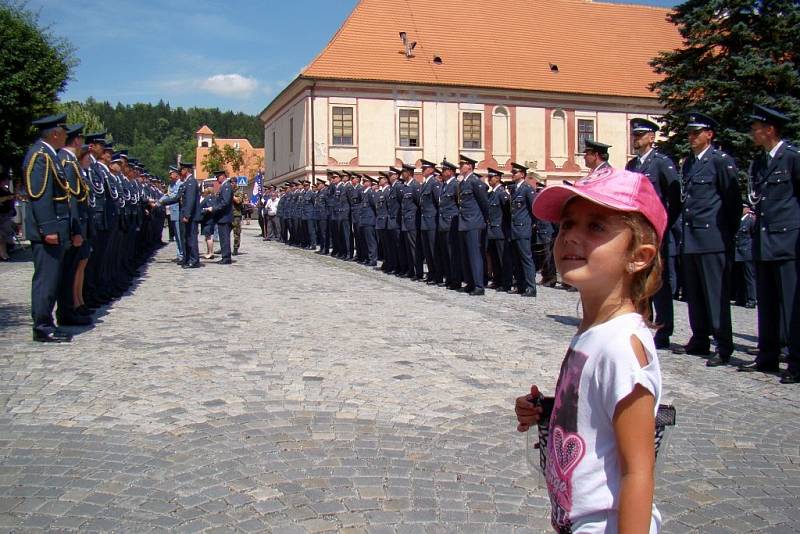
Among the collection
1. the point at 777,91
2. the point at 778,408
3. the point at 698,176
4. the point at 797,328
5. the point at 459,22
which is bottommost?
the point at 778,408

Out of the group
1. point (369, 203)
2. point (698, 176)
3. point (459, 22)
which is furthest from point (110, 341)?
point (459, 22)

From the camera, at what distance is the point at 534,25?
50.7 m

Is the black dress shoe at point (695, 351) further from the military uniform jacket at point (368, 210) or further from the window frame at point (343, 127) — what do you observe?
the window frame at point (343, 127)

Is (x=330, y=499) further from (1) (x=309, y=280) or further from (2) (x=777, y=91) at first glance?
(2) (x=777, y=91)

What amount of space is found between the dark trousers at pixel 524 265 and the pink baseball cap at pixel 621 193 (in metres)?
11.4

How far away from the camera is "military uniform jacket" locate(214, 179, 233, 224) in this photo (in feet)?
61.1

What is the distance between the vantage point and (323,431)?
5078 mm

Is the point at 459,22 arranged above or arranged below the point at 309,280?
above

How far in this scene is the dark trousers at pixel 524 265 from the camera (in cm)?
1331

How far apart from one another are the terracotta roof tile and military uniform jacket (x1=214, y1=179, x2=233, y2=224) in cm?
2496

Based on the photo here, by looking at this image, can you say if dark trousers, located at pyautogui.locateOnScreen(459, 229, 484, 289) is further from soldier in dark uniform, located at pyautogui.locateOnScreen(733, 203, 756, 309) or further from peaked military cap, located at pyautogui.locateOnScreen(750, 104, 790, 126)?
peaked military cap, located at pyautogui.locateOnScreen(750, 104, 790, 126)

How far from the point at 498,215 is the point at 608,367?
1258 cm

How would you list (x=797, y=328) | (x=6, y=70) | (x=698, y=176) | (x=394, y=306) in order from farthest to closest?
1. (x=6, y=70)
2. (x=394, y=306)
3. (x=698, y=176)
4. (x=797, y=328)

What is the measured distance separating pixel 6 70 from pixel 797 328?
20937mm
